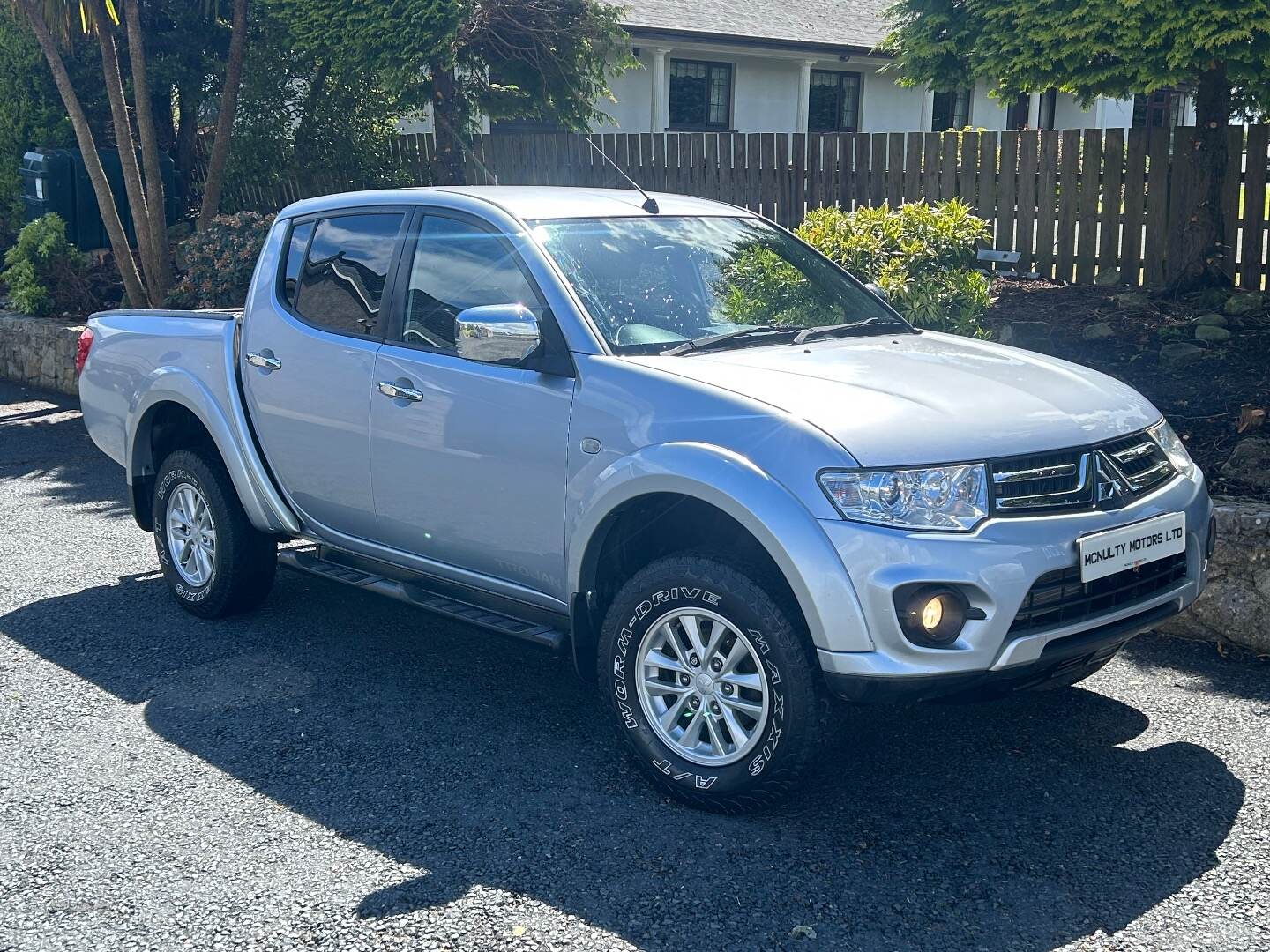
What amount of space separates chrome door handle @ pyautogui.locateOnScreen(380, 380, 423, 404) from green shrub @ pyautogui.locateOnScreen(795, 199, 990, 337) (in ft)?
12.8

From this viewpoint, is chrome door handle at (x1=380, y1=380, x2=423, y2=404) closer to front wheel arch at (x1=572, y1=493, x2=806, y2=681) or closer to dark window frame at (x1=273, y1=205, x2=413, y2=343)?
dark window frame at (x1=273, y1=205, x2=413, y2=343)

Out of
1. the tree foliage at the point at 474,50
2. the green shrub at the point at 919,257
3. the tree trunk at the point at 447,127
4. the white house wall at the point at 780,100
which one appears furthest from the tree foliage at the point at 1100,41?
the white house wall at the point at 780,100

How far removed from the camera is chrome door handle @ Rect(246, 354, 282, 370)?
227 inches

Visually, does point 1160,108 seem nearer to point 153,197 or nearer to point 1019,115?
point 1019,115

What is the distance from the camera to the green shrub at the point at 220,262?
43.3 feet

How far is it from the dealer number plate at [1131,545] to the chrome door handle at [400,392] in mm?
2443

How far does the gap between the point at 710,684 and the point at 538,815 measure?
69 centimetres

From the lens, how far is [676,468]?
4.20m

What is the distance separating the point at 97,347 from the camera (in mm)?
6859

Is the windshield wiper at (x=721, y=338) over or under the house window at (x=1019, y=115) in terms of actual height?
under

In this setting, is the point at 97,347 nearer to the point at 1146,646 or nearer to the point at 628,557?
the point at 628,557

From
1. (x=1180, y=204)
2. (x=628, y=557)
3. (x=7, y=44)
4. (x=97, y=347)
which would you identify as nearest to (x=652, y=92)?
(x=7, y=44)

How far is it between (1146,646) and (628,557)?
102 inches

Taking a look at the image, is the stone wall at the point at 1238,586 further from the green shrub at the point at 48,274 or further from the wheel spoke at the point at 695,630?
the green shrub at the point at 48,274
